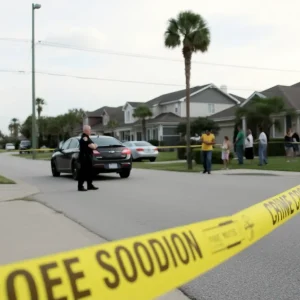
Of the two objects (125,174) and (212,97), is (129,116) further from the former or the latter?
(125,174)

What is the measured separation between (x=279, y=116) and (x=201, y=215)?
29.7 m

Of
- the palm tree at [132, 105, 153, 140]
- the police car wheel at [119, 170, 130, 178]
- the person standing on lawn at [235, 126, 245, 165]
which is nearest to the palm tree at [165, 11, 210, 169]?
the person standing on lawn at [235, 126, 245, 165]

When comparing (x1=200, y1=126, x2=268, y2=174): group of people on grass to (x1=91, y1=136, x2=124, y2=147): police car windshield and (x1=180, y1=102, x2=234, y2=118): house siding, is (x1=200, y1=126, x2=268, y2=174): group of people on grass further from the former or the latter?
(x1=180, y1=102, x2=234, y2=118): house siding

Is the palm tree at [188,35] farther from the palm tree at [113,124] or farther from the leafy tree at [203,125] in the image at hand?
the palm tree at [113,124]

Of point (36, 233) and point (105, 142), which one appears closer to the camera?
point (36, 233)

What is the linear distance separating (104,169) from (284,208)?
36.6 ft

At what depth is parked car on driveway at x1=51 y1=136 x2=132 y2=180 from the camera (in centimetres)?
1543

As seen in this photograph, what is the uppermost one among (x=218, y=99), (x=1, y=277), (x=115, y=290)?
(x=218, y=99)

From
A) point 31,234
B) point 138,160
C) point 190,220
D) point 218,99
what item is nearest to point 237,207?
point 190,220

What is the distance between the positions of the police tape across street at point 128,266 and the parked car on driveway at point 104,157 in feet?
39.5

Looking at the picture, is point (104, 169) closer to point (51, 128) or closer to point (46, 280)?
point (46, 280)

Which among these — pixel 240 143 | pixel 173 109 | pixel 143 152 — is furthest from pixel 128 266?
pixel 173 109

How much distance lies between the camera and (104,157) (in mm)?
15492

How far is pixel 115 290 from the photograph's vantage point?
7.36 feet
